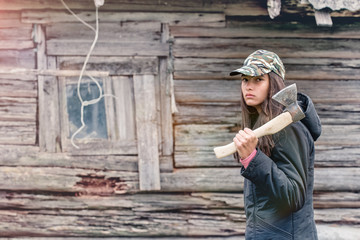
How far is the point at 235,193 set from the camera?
441 centimetres

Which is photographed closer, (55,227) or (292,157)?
(292,157)

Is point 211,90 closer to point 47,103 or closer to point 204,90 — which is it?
point 204,90

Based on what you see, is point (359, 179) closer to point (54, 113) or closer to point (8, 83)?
point (54, 113)

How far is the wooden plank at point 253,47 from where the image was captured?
434 centimetres

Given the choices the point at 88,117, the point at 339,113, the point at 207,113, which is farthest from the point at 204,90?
the point at 339,113

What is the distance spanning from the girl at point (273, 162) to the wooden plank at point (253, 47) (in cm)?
237

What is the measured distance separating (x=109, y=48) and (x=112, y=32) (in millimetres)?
177

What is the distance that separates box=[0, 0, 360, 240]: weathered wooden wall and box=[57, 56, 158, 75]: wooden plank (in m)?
0.01

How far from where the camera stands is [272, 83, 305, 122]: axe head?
5.89 feet

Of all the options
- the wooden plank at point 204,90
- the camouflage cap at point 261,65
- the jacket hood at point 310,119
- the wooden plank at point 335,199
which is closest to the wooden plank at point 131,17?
the wooden plank at point 204,90

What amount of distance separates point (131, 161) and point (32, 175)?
3.44 ft

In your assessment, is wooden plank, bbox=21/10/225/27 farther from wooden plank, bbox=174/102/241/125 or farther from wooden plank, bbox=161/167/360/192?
wooden plank, bbox=161/167/360/192

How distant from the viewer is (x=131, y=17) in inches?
169

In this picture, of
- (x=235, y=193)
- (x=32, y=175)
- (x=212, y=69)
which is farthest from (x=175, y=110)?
(x=32, y=175)
